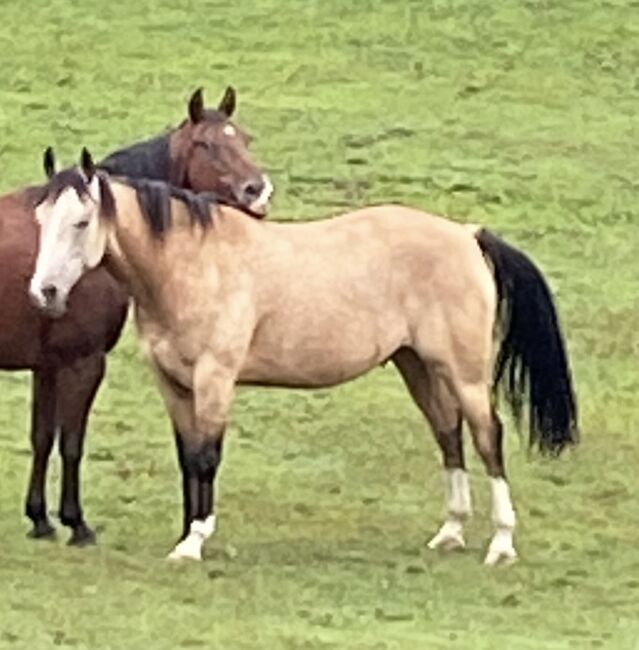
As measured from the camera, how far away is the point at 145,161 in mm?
13352

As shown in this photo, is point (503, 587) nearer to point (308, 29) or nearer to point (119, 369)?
point (119, 369)

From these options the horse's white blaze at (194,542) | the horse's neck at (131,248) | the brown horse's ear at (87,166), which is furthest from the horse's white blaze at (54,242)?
the horse's white blaze at (194,542)

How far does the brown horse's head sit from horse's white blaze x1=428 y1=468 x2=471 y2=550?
1505mm

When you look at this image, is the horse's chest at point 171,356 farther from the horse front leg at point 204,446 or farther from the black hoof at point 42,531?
the black hoof at point 42,531

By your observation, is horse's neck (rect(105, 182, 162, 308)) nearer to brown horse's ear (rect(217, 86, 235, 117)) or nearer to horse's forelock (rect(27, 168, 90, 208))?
horse's forelock (rect(27, 168, 90, 208))

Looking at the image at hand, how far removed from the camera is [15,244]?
1276 centimetres

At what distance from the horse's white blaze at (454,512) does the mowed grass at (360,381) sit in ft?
0.35

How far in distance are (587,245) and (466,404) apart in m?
8.96

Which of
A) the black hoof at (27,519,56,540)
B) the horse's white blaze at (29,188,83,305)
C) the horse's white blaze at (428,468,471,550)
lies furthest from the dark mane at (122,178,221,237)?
the horse's white blaze at (428,468,471,550)

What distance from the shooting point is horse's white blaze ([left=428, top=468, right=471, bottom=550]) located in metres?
13.0

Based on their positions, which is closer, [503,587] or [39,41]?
[503,587]

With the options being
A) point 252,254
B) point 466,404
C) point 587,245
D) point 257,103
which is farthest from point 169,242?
point 257,103

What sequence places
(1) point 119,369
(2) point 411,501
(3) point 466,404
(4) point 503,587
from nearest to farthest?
(4) point 503,587
(3) point 466,404
(2) point 411,501
(1) point 119,369

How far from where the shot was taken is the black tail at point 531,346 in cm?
1306
